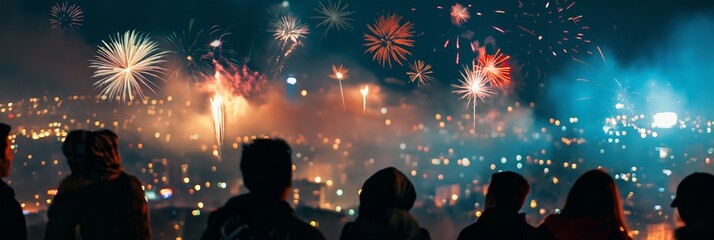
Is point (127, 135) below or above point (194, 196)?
above

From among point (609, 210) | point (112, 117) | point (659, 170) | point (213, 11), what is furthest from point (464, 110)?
point (609, 210)

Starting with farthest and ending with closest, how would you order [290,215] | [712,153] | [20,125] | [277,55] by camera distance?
[712,153]
[20,125]
[277,55]
[290,215]

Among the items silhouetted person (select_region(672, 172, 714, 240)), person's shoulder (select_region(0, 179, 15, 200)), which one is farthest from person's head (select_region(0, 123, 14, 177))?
silhouetted person (select_region(672, 172, 714, 240))

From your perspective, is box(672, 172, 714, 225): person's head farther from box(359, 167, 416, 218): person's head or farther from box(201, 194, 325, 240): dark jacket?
box(201, 194, 325, 240): dark jacket

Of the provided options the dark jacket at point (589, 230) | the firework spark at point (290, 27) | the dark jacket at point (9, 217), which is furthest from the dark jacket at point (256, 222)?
the firework spark at point (290, 27)

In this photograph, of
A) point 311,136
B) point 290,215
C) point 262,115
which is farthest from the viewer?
point 311,136

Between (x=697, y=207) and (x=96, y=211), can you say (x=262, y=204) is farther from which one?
(x=697, y=207)

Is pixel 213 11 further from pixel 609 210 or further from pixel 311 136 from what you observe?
pixel 311 136
